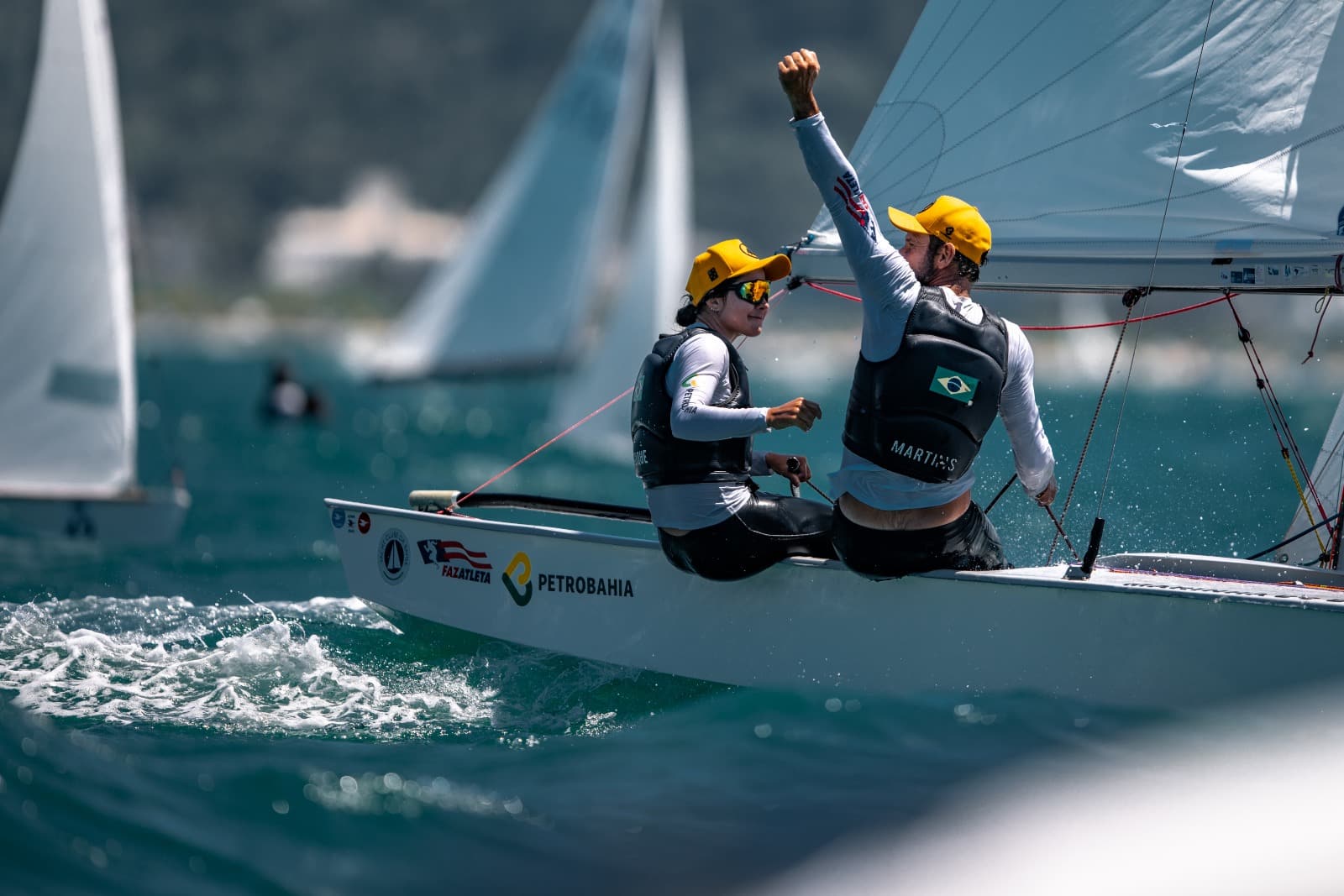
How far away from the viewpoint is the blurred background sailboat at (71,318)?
776 cm

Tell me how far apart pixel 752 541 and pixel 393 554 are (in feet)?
4.37

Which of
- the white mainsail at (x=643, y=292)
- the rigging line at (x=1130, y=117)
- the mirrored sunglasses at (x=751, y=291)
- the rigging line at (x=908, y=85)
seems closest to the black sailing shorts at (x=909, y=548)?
the mirrored sunglasses at (x=751, y=291)

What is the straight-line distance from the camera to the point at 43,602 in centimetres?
506

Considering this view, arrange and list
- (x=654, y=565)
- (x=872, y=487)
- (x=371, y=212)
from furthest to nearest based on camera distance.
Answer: (x=371, y=212) → (x=654, y=565) → (x=872, y=487)

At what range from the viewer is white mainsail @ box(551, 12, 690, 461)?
14281 mm

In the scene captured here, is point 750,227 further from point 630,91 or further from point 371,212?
point 630,91

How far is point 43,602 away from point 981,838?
3.46m

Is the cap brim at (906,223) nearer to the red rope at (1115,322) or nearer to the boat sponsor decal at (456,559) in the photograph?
the red rope at (1115,322)

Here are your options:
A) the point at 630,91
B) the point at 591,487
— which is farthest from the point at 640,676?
the point at 630,91

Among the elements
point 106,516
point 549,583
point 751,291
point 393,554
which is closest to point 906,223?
point 751,291

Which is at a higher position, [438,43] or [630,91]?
[438,43]

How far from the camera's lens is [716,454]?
12.9ft

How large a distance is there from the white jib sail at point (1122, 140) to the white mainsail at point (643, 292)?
9.17m

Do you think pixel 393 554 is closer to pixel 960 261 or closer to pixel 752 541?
pixel 752 541
